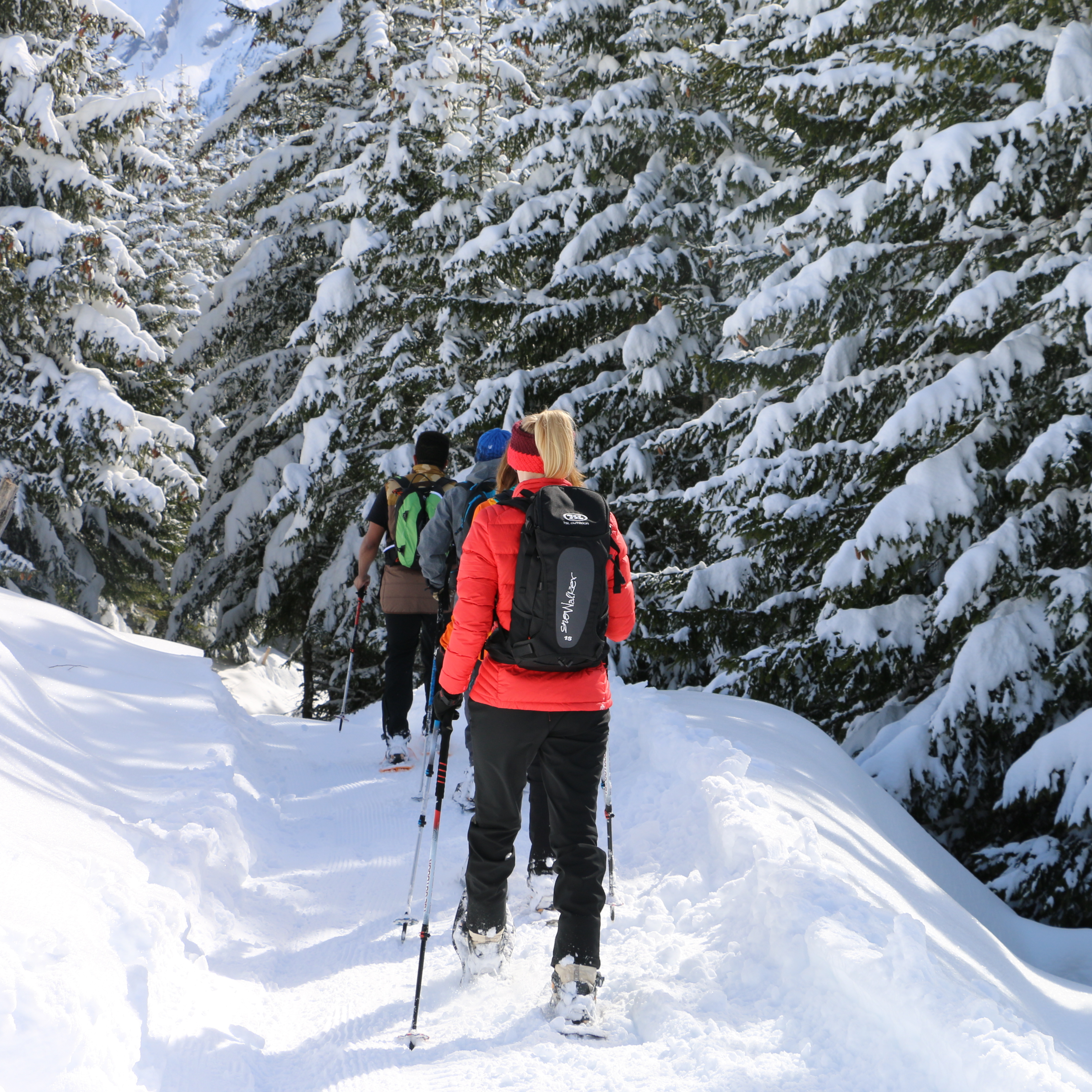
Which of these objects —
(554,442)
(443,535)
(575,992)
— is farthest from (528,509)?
Result: (443,535)

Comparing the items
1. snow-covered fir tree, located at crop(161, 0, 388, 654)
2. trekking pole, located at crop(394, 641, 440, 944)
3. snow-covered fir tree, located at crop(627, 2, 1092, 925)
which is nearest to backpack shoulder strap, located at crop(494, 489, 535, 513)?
trekking pole, located at crop(394, 641, 440, 944)

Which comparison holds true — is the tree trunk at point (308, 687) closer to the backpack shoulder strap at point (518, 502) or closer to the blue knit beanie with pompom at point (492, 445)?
the blue knit beanie with pompom at point (492, 445)

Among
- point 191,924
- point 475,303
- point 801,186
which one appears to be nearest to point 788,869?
point 191,924

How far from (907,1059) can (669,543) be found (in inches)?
322

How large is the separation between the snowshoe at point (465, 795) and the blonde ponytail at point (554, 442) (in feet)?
11.9

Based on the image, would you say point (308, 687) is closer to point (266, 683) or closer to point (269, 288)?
point (269, 288)

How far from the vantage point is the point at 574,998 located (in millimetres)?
3748

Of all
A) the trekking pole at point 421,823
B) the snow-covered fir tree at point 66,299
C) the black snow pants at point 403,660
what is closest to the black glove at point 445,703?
the trekking pole at point 421,823

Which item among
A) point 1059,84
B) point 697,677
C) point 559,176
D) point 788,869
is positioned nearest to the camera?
point 788,869

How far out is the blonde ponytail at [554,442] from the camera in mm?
3729

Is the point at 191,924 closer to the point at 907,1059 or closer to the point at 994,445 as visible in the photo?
the point at 907,1059

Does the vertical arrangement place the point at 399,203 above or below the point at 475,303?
above

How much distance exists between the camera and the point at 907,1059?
3.34 meters

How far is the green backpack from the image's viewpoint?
7297 mm
